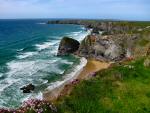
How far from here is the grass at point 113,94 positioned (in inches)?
786

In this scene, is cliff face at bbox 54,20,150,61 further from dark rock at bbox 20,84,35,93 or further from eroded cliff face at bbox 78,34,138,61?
dark rock at bbox 20,84,35,93

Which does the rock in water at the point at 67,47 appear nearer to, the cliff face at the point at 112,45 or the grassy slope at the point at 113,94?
the cliff face at the point at 112,45

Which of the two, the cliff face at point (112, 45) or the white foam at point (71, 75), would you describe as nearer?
the white foam at point (71, 75)

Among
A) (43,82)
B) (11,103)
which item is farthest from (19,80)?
(11,103)

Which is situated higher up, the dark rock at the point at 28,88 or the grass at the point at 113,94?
the grass at the point at 113,94

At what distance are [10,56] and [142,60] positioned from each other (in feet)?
166

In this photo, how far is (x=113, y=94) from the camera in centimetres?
2241

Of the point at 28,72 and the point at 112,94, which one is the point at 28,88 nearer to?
the point at 28,72

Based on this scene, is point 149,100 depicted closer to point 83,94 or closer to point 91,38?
point 83,94

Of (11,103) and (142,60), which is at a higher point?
(142,60)

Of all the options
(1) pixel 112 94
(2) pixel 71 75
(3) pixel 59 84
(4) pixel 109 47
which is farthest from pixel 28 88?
(4) pixel 109 47

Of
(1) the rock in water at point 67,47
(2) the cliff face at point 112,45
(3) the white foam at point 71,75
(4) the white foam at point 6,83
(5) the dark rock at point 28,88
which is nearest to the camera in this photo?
(5) the dark rock at point 28,88

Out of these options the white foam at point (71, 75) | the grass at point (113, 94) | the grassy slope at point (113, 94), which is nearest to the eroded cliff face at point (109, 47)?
the white foam at point (71, 75)

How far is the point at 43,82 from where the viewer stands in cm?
4644
